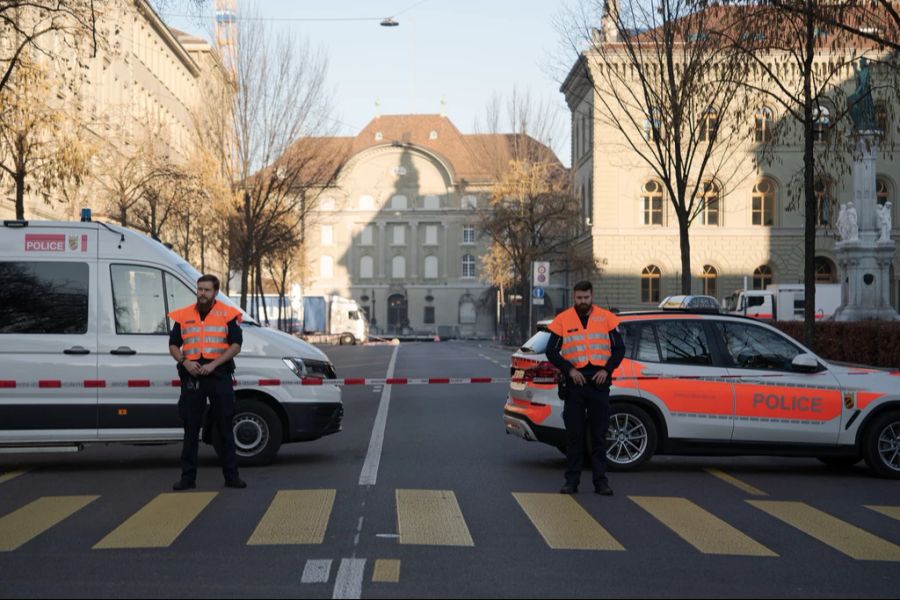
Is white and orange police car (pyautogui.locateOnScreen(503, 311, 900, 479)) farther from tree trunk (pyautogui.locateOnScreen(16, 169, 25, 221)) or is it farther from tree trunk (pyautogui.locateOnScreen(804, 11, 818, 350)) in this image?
tree trunk (pyautogui.locateOnScreen(16, 169, 25, 221))

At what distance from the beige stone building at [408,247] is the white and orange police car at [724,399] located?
352 ft

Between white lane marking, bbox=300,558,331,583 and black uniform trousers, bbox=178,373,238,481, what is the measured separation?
12.9 ft

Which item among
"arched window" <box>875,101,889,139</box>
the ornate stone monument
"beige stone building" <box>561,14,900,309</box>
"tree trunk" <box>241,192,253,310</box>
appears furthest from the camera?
"beige stone building" <box>561,14,900,309</box>

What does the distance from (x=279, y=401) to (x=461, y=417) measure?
722 cm

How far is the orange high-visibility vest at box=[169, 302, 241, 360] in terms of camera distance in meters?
11.8

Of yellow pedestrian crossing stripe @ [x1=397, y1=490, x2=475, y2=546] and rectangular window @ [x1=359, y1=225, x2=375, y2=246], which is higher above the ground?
rectangular window @ [x1=359, y1=225, x2=375, y2=246]

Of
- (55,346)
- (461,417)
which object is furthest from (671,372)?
(461,417)

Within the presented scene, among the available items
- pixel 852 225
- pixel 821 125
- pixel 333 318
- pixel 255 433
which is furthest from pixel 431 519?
pixel 333 318

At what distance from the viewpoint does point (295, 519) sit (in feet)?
32.0

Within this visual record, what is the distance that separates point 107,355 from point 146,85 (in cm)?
6390

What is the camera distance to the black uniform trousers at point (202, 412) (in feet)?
38.6

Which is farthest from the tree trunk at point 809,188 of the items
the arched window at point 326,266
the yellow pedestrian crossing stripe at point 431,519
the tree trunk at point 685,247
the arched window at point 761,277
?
the arched window at point 326,266

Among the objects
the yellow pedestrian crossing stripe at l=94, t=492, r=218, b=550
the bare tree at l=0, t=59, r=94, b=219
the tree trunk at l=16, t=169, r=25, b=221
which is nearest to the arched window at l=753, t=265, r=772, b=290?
the tree trunk at l=16, t=169, r=25, b=221

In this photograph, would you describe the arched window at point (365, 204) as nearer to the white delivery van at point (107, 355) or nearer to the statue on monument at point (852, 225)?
the statue on monument at point (852, 225)
